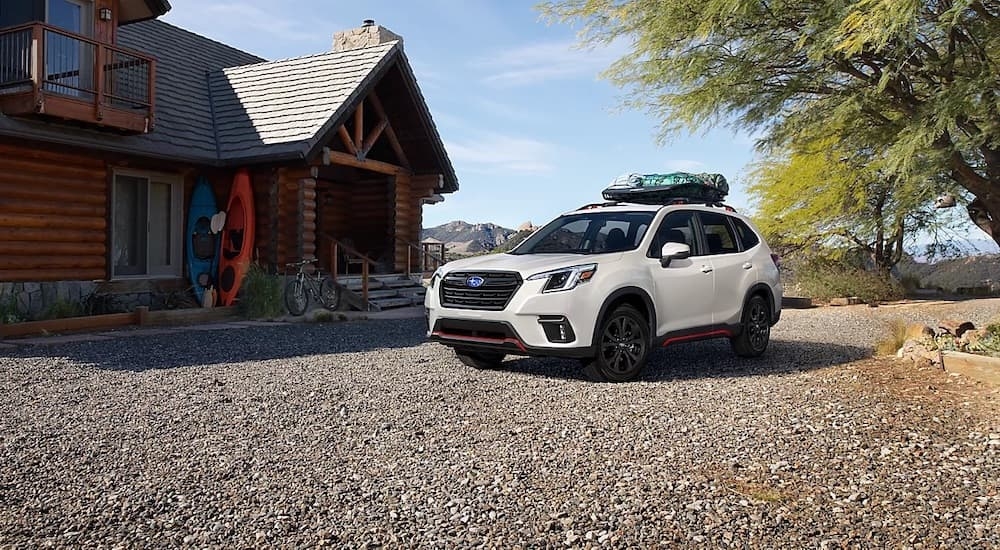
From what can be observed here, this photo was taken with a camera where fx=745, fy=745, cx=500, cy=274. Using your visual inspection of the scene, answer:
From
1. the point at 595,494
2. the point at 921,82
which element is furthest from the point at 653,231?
the point at 921,82

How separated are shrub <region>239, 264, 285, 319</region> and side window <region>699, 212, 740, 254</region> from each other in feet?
26.7

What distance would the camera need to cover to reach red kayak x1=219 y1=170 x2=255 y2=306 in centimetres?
1412

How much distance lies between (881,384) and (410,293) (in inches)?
441

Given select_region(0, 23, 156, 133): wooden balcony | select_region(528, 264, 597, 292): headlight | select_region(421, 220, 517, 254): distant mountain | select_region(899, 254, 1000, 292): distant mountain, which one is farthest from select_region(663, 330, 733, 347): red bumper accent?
select_region(421, 220, 517, 254): distant mountain

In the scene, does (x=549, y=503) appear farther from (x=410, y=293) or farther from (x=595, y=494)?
(x=410, y=293)

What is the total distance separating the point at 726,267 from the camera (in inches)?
328

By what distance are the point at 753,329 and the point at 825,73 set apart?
5.00 meters

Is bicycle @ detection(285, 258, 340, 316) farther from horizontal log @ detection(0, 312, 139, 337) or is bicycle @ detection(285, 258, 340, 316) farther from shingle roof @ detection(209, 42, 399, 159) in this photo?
horizontal log @ detection(0, 312, 139, 337)

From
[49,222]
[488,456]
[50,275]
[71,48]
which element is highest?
[71,48]

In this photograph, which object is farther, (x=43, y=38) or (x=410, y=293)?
(x=410, y=293)

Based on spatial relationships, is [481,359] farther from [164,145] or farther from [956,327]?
[164,145]

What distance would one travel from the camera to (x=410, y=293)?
16656mm

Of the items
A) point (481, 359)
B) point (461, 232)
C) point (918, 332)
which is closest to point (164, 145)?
point (481, 359)

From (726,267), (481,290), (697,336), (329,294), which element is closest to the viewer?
(481,290)
